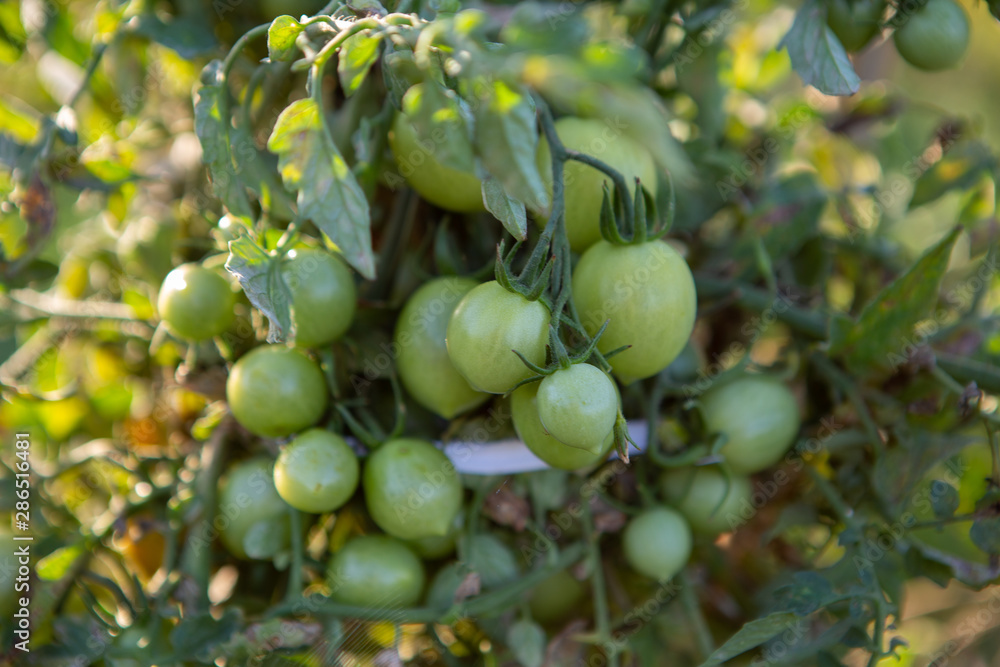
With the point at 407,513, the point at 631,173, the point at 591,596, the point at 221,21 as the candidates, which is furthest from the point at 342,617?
the point at 221,21

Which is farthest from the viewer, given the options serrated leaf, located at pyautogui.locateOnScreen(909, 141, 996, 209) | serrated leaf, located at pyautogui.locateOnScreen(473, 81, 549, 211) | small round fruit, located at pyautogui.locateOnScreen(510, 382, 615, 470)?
serrated leaf, located at pyautogui.locateOnScreen(909, 141, 996, 209)

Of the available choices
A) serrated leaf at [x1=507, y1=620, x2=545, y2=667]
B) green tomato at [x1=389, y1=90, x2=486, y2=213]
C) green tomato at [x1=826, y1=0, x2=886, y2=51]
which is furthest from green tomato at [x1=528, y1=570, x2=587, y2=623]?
green tomato at [x1=826, y1=0, x2=886, y2=51]

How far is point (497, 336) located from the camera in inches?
12.8

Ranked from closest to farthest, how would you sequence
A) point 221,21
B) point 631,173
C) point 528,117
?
point 528,117 < point 631,173 < point 221,21

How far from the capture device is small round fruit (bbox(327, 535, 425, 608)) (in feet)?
1.36

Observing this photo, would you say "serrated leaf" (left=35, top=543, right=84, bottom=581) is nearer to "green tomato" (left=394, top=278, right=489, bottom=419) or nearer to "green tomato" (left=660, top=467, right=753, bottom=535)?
"green tomato" (left=394, top=278, right=489, bottom=419)

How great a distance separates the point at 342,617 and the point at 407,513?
0.24 ft

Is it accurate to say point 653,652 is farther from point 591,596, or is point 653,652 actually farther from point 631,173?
point 631,173

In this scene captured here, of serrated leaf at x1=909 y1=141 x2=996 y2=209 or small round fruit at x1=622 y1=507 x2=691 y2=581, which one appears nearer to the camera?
small round fruit at x1=622 y1=507 x2=691 y2=581

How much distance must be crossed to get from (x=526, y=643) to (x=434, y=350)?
0.60 ft

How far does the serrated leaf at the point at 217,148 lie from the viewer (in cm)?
37

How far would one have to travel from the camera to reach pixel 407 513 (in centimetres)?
40

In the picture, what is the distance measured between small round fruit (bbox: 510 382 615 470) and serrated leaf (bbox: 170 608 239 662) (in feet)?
0.64

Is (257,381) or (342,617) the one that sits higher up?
(257,381)
